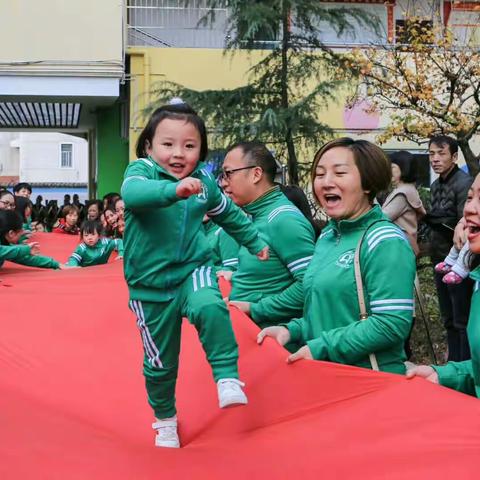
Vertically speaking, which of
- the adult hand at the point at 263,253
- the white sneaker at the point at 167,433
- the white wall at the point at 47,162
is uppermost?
the white wall at the point at 47,162

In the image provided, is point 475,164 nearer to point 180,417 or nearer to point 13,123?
point 180,417

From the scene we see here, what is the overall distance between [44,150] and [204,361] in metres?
44.7

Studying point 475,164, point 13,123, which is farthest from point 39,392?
point 13,123

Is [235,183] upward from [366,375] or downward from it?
upward

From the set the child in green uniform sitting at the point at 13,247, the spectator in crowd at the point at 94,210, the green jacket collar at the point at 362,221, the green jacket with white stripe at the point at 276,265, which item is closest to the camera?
the green jacket collar at the point at 362,221

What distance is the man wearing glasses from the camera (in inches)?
153

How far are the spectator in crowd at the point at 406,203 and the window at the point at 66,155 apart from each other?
4202 cm

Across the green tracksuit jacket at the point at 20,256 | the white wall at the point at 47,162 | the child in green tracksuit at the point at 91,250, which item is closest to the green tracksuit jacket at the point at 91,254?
the child in green tracksuit at the point at 91,250

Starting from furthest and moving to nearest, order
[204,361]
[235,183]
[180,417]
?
[235,183] → [204,361] → [180,417]

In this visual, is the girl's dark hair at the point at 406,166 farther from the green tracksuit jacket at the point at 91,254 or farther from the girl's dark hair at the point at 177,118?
the green tracksuit jacket at the point at 91,254

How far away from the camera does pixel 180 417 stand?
3508 mm

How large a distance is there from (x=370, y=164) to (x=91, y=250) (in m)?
7.83

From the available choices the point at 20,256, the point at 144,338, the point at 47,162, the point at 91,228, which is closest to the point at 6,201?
the point at 91,228

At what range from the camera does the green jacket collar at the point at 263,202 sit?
4289 mm
